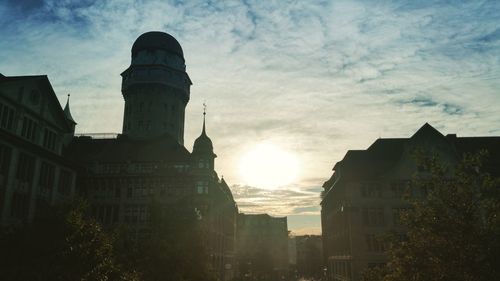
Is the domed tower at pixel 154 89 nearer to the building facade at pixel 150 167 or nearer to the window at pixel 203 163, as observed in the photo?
the building facade at pixel 150 167

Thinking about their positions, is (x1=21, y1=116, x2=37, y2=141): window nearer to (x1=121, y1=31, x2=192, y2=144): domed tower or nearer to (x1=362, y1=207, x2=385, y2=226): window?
(x1=121, y1=31, x2=192, y2=144): domed tower

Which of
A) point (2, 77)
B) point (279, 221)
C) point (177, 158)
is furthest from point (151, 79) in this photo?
point (279, 221)

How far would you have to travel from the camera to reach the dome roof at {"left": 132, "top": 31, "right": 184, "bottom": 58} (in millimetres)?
73625

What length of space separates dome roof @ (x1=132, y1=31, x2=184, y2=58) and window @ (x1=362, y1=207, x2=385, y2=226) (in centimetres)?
4467

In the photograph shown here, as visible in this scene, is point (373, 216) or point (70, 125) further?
point (70, 125)

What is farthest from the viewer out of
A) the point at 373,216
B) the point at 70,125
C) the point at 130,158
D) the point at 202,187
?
the point at 70,125

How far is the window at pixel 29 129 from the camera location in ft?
121

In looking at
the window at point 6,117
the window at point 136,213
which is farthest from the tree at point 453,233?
the window at point 136,213

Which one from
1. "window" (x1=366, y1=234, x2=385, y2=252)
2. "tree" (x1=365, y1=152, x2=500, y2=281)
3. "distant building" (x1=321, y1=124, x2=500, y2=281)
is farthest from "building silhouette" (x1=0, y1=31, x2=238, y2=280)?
"tree" (x1=365, y1=152, x2=500, y2=281)

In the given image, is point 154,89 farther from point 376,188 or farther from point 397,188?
point 397,188

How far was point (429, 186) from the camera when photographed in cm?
1505

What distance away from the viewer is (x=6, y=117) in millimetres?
34469

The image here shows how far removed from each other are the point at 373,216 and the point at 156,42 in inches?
1867

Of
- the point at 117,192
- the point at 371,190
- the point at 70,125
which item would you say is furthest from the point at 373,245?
the point at 70,125
